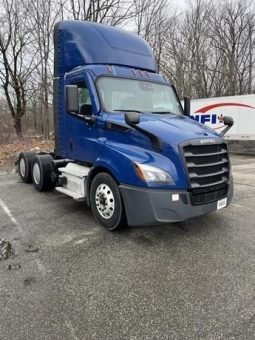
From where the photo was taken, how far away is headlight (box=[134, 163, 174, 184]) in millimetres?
3889

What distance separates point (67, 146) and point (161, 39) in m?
23.1

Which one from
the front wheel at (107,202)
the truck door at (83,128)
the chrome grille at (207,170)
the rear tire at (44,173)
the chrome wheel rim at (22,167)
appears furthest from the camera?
the chrome wheel rim at (22,167)

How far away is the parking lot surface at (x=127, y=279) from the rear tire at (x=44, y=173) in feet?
4.78

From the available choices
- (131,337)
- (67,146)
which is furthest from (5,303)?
(67,146)

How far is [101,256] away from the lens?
3781mm

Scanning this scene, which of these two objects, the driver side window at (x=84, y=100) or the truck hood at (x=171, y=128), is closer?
the truck hood at (x=171, y=128)

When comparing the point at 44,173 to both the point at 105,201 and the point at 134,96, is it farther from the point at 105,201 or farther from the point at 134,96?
the point at 134,96

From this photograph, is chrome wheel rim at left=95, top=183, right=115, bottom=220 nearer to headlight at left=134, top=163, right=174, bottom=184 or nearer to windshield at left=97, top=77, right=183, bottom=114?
headlight at left=134, top=163, right=174, bottom=184

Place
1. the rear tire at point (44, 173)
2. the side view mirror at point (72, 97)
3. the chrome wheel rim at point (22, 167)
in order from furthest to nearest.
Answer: the chrome wheel rim at point (22, 167) < the rear tire at point (44, 173) < the side view mirror at point (72, 97)

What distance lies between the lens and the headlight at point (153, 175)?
389cm

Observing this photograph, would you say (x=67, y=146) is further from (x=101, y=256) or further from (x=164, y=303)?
(x=164, y=303)

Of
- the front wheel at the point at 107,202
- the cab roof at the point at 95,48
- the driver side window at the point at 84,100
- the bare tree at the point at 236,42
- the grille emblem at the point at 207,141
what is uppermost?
the bare tree at the point at 236,42

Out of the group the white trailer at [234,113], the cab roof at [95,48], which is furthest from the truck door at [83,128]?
the white trailer at [234,113]

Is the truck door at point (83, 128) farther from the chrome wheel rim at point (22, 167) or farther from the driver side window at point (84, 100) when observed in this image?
the chrome wheel rim at point (22, 167)
